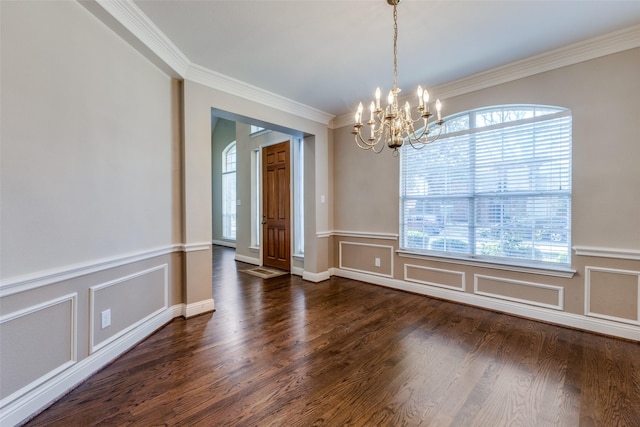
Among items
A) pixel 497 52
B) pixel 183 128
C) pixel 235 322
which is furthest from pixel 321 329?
pixel 497 52

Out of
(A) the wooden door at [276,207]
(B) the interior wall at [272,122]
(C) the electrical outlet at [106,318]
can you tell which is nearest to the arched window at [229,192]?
(B) the interior wall at [272,122]

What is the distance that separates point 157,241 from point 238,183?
3.81 m

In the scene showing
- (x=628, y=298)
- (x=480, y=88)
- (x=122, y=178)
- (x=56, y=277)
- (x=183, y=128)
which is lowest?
(x=628, y=298)

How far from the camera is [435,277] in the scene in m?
3.70

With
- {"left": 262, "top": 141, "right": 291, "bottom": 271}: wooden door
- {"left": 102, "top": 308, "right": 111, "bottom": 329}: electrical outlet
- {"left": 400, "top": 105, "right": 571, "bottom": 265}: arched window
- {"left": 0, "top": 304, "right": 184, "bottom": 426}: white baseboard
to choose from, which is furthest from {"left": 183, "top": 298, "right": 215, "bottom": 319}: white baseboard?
{"left": 400, "top": 105, "right": 571, "bottom": 265}: arched window

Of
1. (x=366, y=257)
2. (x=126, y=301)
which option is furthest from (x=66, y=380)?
(x=366, y=257)

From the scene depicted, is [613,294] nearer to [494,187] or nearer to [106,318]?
[494,187]

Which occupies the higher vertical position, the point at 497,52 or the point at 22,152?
the point at 497,52

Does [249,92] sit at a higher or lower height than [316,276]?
higher

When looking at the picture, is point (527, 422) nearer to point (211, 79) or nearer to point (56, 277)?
point (56, 277)

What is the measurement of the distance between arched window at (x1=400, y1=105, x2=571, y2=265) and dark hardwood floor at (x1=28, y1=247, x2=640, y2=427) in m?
0.82

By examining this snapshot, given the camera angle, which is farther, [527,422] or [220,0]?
[220,0]

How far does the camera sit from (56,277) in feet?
5.74

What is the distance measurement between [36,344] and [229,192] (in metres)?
7.33
